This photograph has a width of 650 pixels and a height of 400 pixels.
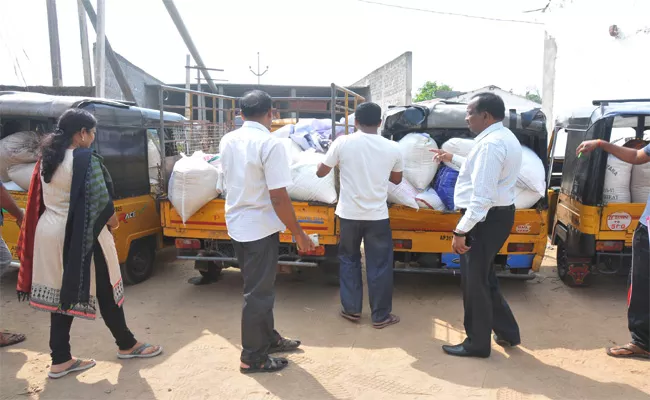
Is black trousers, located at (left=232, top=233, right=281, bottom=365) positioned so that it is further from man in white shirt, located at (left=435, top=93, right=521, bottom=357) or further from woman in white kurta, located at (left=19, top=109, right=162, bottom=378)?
man in white shirt, located at (left=435, top=93, right=521, bottom=357)

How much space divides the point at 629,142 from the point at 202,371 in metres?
4.64

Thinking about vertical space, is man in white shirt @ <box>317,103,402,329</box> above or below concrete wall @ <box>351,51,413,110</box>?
below

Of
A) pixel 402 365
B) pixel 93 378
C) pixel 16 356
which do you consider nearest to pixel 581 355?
pixel 402 365

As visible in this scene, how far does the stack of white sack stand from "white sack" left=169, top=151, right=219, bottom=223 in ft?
7.27

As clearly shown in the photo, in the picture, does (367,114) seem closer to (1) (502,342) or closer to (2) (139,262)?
(1) (502,342)

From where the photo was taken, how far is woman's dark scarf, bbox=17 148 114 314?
2725 mm

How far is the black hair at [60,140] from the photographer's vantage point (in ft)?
8.90

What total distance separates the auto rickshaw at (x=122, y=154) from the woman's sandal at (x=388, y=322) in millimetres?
2636

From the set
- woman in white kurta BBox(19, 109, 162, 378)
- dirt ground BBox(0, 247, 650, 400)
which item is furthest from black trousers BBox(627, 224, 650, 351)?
woman in white kurta BBox(19, 109, 162, 378)

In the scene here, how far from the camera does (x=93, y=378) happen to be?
9.67ft

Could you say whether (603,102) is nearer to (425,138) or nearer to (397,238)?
(425,138)

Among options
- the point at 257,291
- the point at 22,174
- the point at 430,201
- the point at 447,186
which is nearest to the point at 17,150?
the point at 22,174

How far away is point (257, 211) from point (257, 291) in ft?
1.69

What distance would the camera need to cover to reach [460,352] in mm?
3234
